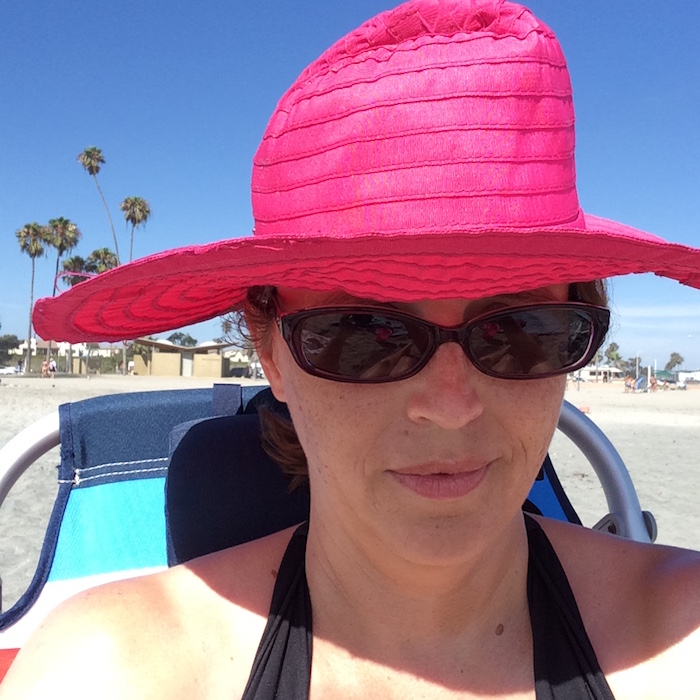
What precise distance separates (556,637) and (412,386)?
2.03 feet

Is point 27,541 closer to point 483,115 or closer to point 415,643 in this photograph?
point 415,643

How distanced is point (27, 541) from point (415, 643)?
15.6ft

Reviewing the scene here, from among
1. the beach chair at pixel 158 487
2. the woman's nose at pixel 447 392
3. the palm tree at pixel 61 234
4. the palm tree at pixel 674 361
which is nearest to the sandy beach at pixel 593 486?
the beach chair at pixel 158 487

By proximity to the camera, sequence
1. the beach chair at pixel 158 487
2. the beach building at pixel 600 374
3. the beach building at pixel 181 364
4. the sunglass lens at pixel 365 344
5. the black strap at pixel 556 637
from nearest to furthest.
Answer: the sunglass lens at pixel 365 344, the black strap at pixel 556 637, the beach chair at pixel 158 487, the beach building at pixel 181 364, the beach building at pixel 600 374

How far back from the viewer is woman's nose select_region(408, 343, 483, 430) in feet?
3.74

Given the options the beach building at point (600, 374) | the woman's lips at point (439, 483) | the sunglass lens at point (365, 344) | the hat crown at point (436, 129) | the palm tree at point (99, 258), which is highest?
the palm tree at point (99, 258)

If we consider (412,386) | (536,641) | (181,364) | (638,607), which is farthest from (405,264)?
(181,364)

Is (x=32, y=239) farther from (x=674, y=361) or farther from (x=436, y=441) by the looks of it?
(x=674, y=361)

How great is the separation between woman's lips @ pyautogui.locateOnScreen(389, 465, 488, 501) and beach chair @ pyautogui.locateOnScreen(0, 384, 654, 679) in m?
0.79

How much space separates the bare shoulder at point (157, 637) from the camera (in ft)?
3.75

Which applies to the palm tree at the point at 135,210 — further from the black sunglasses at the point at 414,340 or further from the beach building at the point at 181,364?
the black sunglasses at the point at 414,340

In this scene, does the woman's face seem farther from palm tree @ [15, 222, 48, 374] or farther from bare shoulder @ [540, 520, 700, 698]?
palm tree @ [15, 222, 48, 374]

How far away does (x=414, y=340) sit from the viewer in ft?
3.74

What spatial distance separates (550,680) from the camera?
1.25m
